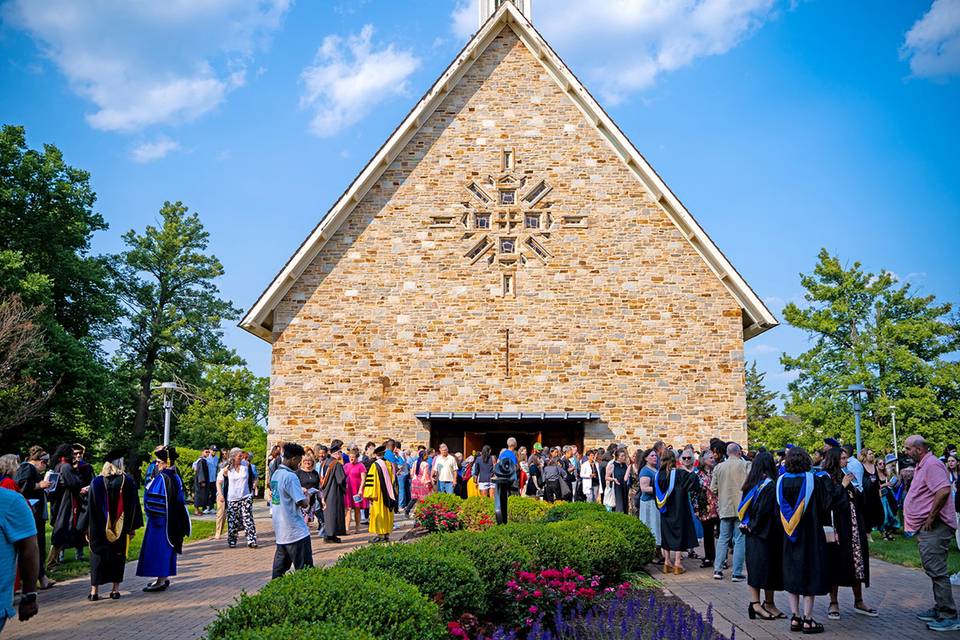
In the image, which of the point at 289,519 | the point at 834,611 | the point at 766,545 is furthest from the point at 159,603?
the point at 834,611

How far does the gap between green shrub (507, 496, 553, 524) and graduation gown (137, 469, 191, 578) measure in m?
5.46

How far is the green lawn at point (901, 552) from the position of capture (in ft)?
42.1

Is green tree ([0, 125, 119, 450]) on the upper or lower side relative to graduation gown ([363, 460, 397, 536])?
upper

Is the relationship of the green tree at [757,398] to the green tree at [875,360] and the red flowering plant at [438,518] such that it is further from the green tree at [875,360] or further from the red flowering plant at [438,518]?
the red flowering plant at [438,518]

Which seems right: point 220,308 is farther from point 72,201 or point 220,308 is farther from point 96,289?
point 72,201

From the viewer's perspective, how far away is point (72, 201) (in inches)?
1257

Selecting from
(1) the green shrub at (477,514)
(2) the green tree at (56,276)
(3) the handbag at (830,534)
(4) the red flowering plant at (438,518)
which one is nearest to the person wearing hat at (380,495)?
(4) the red flowering plant at (438,518)

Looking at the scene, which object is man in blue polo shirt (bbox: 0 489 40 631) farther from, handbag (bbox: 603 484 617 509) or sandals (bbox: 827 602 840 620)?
handbag (bbox: 603 484 617 509)

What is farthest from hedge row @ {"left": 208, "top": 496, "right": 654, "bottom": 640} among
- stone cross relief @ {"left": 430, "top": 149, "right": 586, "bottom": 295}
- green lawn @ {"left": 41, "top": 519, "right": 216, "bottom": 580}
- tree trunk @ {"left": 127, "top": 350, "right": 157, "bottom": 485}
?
tree trunk @ {"left": 127, "top": 350, "right": 157, "bottom": 485}

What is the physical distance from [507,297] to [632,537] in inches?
407

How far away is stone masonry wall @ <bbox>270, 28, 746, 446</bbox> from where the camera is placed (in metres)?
19.6

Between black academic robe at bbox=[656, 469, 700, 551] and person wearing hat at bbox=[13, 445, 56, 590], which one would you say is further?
black academic robe at bbox=[656, 469, 700, 551]

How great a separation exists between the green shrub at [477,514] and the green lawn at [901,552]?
7.03m

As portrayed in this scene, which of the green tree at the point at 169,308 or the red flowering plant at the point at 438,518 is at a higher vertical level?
the green tree at the point at 169,308
